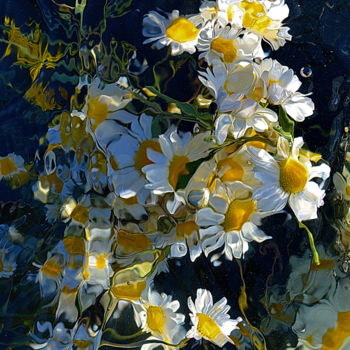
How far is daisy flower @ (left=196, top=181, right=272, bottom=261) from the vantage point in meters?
0.48

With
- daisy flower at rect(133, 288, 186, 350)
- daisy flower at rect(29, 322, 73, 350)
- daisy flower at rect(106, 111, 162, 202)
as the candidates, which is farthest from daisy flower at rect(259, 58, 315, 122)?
daisy flower at rect(29, 322, 73, 350)

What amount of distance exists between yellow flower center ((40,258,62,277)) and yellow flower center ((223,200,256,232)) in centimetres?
23

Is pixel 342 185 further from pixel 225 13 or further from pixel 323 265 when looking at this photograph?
pixel 225 13

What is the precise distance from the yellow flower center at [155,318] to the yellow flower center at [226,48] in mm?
247

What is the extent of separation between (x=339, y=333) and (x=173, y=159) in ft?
0.76

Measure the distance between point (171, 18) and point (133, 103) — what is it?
116 mm

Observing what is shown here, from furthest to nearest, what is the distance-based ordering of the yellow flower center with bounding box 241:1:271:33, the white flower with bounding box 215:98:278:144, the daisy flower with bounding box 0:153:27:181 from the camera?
the daisy flower with bounding box 0:153:27:181, the yellow flower center with bounding box 241:1:271:33, the white flower with bounding box 215:98:278:144

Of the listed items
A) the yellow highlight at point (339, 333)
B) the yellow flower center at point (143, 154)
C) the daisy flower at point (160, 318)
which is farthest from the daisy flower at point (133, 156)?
the yellow highlight at point (339, 333)

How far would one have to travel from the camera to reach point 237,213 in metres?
0.49

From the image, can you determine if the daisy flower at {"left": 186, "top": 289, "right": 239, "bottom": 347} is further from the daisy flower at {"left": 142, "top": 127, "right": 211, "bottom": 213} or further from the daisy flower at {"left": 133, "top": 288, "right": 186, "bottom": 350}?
the daisy flower at {"left": 142, "top": 127, "right": 211, "bottom": 213}

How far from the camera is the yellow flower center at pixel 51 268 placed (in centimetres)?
64

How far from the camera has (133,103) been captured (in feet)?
1.77

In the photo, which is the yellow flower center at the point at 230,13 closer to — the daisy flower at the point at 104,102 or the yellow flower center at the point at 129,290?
the daisy flower at the point at 104,102

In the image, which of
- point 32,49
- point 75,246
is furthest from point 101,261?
point 32,49
